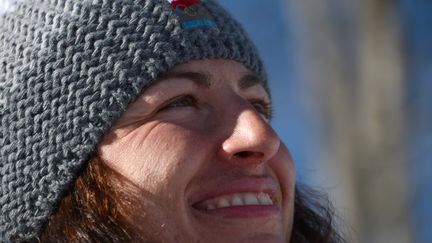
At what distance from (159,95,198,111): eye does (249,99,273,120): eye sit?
229 millimetres

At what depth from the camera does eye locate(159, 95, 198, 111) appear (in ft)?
6.75

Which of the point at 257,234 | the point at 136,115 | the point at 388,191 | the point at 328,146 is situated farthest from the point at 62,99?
the point at 328,146

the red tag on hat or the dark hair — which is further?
the red tag on hat

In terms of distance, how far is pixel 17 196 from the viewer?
6.72ft

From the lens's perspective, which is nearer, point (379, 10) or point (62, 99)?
point (62, 99)

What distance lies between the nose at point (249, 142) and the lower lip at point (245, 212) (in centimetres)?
12

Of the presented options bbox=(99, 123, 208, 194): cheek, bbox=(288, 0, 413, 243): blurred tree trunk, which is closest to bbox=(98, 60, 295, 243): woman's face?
bbox=(99, 123, 208, 194): cheek

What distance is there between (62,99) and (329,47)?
13.5 feet

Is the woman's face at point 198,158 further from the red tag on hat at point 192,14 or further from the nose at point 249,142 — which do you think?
the red tag on hat at point 192,14

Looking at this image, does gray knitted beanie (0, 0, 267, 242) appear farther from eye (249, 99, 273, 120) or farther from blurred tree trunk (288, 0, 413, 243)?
blurred tree trunk (288, 0, 413, 243)

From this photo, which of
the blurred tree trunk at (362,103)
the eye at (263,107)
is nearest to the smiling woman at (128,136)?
the eye at (263,107)

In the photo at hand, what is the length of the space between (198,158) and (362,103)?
3930 millimetres

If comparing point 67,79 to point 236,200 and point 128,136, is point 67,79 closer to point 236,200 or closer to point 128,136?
point 128,136

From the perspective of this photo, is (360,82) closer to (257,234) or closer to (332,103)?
(332,103)
